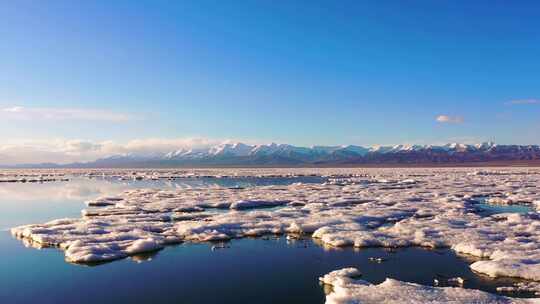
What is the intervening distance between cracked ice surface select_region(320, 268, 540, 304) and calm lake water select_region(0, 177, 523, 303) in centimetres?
70

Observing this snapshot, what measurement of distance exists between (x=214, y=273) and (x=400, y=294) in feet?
18.7

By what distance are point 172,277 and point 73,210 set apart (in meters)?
18.1

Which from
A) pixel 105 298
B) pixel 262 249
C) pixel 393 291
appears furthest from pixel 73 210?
pixel 393 291

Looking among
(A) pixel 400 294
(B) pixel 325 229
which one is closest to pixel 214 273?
(A) pixel 400 294

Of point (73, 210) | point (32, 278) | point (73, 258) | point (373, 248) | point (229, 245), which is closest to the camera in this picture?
point (32, 278)

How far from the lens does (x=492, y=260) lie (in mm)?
14164

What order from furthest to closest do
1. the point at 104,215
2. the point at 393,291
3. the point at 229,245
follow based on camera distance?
1. the point at 104,215
2. the point at 229,245
3. the point at 393,291

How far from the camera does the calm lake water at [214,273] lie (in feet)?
38.8

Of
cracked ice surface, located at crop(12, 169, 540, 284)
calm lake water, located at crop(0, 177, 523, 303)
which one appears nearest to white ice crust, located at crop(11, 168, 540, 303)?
cracked ice surface, located at crop(12, 169, 540, 284)

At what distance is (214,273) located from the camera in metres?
13.8

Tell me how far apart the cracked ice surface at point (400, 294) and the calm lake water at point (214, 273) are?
2.30 ft

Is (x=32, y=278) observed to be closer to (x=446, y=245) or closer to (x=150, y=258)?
(x=150, y=258)

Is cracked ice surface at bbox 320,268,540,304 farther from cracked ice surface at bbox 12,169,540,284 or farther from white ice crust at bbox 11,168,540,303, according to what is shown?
cracked ice surface at bbox 12,169,540,284

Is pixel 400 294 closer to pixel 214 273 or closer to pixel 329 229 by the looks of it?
pixel 214 273
